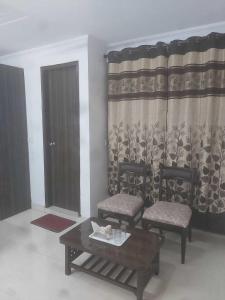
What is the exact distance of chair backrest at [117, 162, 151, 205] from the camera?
315 cm

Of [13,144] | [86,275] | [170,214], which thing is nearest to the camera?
[86,275]

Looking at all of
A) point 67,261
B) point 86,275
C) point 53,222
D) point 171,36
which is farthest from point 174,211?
point 171,36

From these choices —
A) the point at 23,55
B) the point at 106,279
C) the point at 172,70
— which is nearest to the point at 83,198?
the point at 106,279

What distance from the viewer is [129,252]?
1945 millimetres

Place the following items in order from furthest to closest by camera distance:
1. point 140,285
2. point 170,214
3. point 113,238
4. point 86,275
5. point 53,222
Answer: point 53,222, point 170,214, point 86,275, point 113,238, point 140,285

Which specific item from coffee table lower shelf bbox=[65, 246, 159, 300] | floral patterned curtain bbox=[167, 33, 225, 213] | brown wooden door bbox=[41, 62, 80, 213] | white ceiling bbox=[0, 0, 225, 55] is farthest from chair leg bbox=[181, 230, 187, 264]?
white ceiling bbox=[0, 0, 225, 55]

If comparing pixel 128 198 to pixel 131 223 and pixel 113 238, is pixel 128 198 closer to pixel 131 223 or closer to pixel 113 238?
pixel 131 223

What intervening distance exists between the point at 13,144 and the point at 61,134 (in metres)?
0.72

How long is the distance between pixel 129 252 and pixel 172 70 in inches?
82.7

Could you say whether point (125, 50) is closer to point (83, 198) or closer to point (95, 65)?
point (95, 65)

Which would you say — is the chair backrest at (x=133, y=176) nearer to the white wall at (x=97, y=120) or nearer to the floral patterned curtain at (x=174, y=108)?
the floral patterned curtain at (x=174, y=108)

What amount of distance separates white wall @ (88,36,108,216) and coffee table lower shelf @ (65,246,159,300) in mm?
1082

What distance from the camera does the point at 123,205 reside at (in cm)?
279

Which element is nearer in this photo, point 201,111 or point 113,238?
point 113,238
